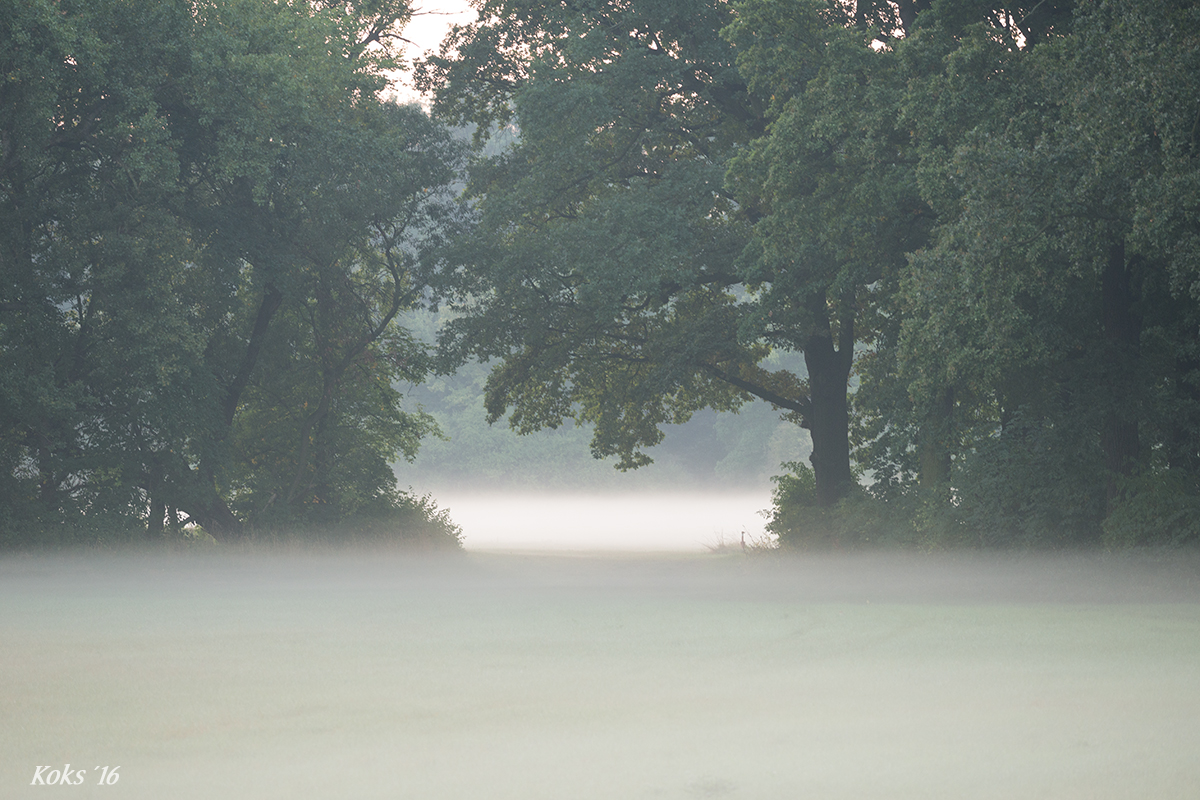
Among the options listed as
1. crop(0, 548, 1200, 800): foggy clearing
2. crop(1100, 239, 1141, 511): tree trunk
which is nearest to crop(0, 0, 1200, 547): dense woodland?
crop(1100, 239, 1141, 511): tree trunk

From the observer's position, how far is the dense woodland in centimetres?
1758

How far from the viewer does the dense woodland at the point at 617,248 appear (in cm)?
1758

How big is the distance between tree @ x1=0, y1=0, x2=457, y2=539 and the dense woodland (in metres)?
0.09

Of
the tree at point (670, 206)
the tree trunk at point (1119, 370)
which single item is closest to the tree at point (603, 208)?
the tree at point (670, 206)

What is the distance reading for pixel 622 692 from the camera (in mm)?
9188

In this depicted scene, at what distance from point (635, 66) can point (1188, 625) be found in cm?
1845

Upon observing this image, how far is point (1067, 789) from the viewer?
6.32 m

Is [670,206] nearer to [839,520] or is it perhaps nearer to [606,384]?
[606,384]

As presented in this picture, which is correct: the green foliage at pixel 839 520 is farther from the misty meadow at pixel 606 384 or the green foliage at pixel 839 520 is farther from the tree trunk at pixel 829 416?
the tree trunk at pixel 829 416

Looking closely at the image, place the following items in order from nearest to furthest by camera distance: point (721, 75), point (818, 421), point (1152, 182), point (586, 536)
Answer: point (1152, 182) < point (721, 75) < point (818, 421) < point (586, 536)

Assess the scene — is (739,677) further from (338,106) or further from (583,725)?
(338,106)

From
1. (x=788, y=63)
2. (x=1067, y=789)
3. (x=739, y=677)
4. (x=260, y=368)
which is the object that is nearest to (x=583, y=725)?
(x=739, y=677)

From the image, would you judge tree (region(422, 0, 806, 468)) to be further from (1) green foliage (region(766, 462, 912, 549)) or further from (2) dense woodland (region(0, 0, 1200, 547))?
(1) green foliage (region(766, 462, 912, 549))

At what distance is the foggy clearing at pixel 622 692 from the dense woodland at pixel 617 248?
13.2ft
